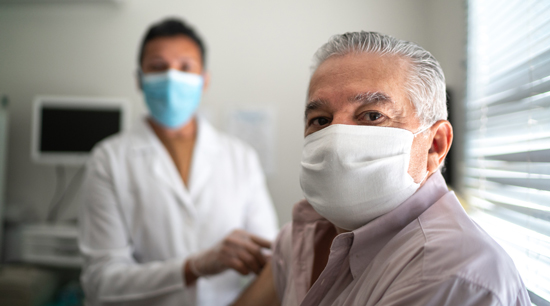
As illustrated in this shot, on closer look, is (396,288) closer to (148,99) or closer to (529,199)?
(529,199)

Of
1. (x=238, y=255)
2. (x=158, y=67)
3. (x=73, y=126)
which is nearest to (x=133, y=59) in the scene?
(x=73, y=126)

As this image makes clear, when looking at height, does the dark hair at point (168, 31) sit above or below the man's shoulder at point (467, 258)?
above

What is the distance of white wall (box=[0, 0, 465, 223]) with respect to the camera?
2352 mm

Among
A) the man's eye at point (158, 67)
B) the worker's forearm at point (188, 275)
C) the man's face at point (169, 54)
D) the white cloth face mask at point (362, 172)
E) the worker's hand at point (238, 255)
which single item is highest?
the man's face at point (169, 54)

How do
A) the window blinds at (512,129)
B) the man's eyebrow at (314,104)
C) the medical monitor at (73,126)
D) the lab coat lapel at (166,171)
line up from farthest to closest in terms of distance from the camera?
the medical monitor at (73,126) < the lab coat lapel at (166,171) < the window blinds at (512,129) < the man's eyebrow at (314,104)

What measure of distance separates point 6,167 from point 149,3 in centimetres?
166

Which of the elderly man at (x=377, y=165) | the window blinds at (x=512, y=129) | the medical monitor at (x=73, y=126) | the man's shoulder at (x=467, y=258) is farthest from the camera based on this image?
the medical monitor at (x=73, y=126)

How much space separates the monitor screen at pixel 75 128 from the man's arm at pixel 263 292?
1688 mm

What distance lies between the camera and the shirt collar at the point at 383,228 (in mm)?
654

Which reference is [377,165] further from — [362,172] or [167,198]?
[167,198]

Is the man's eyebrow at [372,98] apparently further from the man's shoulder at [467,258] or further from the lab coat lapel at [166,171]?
the lab coat lapel at [166,171]

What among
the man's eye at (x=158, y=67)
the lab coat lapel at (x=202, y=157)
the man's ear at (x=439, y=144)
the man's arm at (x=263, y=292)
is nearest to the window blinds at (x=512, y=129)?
the man's ear at (x=439, y=144)

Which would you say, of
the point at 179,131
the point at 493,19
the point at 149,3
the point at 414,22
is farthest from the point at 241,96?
the point at 493,19

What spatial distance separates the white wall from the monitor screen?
25cm
